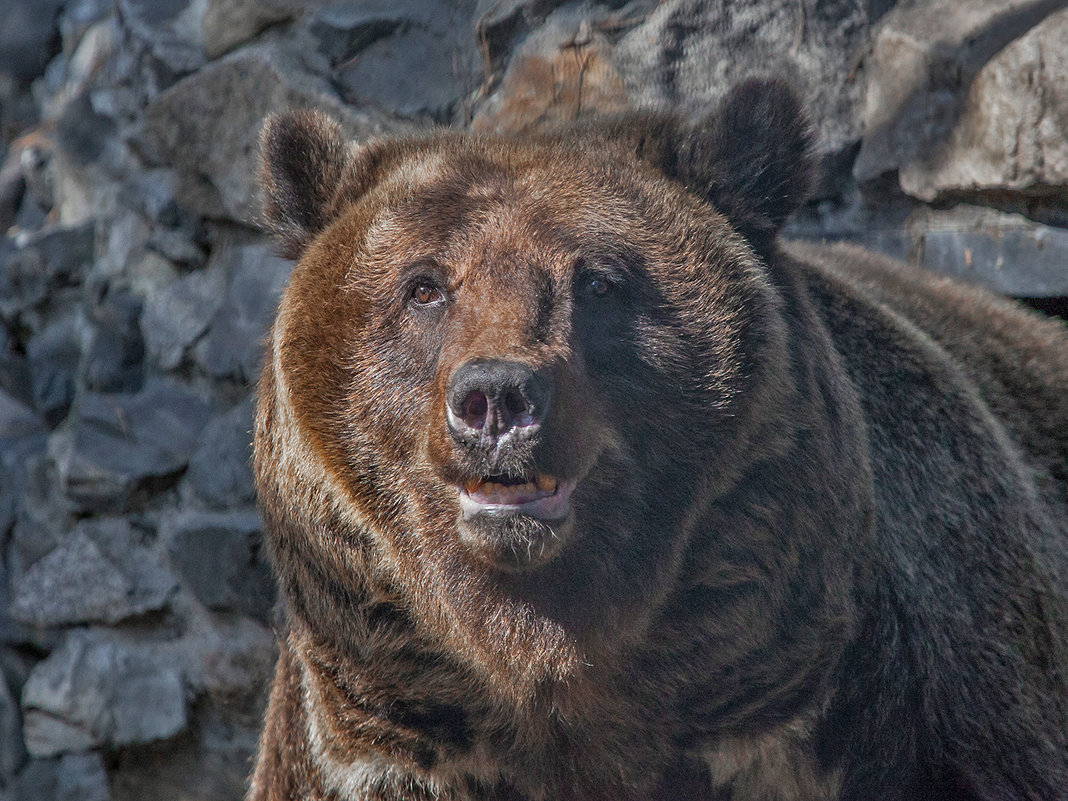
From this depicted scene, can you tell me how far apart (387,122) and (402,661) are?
2042mm

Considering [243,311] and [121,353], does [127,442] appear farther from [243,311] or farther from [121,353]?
[243,311]

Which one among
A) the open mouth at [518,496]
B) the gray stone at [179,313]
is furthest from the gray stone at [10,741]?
the open mouth at [518,496]

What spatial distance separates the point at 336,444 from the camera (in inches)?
85.1

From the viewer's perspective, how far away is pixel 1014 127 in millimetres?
2912

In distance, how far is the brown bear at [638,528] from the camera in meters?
2.05

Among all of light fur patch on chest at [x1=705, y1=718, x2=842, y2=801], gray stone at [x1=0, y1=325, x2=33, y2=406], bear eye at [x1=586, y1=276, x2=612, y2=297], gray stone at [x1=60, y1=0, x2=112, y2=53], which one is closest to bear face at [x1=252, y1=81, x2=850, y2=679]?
bear eye at [x1=586, y1=276, x2=612, y2=297]

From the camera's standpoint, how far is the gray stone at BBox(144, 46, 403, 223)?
144 inches

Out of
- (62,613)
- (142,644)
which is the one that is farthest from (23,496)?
(142,644)

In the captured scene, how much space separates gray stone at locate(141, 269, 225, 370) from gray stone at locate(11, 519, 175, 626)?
27.2 inches

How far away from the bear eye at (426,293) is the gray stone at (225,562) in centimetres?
194

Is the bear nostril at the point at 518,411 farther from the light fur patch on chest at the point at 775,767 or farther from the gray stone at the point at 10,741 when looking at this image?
the gray stone at the point at 10,741

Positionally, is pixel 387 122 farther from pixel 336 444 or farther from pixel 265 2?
pixel 336 444

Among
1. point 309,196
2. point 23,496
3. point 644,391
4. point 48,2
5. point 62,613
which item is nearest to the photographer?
point 644,391

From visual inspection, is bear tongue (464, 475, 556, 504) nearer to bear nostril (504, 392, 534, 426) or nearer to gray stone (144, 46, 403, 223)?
bear nostril (504, 392, 534, 426)
